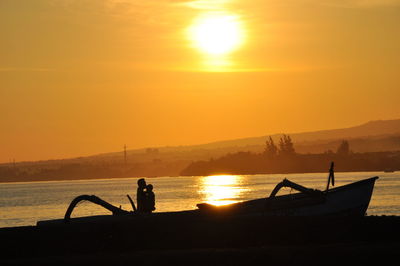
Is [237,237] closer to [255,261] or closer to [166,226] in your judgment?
[166,226]

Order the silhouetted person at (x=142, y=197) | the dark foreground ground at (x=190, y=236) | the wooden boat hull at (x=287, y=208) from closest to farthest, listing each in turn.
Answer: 1. the dark foreground ground at (x=190, y=236)
2. the wooden boat hull at (x=287, y=208)
3. the silhouetted person at (x=142, y=197)

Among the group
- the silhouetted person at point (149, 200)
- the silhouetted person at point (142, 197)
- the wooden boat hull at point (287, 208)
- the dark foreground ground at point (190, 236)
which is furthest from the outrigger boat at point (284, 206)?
the dark foreground ground at point (190, 236)

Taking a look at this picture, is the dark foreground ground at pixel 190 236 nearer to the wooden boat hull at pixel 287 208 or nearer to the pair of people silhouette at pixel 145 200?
the wooden boat hull at pixel 287 208

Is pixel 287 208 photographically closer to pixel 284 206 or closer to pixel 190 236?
pixel 284 206

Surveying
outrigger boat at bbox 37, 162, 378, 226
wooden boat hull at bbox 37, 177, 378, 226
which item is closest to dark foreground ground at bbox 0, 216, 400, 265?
wooden boat hull at bbox 37, 177, 378, 226

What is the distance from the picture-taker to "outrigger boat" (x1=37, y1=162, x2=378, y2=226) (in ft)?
96.9

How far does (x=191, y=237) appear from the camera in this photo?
24.7 meters

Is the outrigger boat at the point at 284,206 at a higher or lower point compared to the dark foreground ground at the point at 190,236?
higher

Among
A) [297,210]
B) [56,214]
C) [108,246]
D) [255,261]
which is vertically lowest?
[255,261]

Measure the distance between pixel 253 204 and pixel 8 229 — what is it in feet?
30.8

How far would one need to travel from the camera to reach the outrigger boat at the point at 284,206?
1163 inches

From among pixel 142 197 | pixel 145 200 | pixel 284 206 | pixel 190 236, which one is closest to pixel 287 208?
pixel 284 206

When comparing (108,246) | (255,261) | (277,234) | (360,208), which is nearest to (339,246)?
(255,261)

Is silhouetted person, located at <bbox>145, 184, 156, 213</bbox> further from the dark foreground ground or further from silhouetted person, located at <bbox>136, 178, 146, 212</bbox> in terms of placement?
the dark foreground ground
